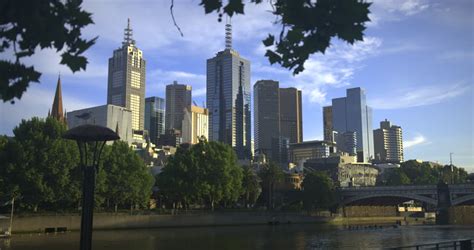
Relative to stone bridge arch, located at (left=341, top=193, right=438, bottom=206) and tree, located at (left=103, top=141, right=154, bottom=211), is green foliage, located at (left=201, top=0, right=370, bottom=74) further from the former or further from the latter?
stone bridge arch, located at (left=341, top=193, right=438, bottom=206)

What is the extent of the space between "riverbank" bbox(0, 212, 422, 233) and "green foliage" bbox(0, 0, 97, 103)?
70.8 m

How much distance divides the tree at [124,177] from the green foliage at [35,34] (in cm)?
8369

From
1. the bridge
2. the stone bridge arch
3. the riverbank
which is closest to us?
the riverbank

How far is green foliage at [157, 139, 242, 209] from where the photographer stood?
106 metres

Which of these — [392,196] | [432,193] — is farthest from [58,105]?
[432,193]

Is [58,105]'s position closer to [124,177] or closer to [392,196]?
[124,177]

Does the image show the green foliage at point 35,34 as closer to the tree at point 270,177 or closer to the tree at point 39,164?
the tree at point 39,164

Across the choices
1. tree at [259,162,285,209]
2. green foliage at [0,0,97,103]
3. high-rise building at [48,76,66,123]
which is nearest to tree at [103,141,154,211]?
tree at [259,162,285,209]

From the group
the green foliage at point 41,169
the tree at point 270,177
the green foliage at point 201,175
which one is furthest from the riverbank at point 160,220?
the tree at point 270,177

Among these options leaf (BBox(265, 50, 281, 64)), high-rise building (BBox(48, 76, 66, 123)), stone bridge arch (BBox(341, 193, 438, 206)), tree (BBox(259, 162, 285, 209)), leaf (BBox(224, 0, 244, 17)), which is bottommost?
stone bridge arch (BBox(341, 193, 438, 206))

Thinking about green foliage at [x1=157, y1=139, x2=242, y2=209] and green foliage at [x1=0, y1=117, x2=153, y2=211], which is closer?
green foliage at [x1=0, y1=117, x2=153, y2=211]

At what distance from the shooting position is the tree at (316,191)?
140m

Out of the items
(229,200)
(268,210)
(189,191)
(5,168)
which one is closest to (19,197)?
(5,168)

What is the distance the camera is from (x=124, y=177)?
95.4m
